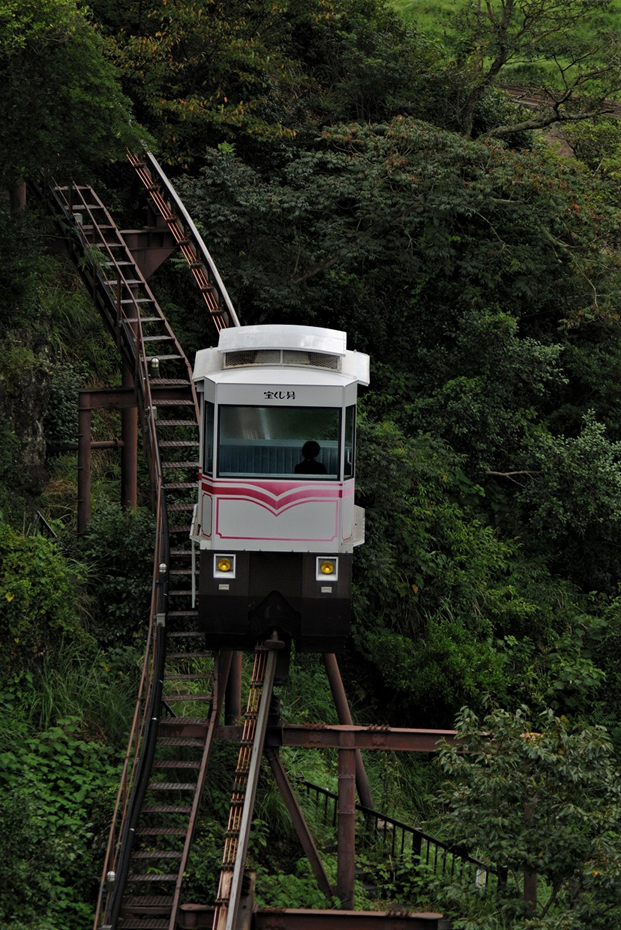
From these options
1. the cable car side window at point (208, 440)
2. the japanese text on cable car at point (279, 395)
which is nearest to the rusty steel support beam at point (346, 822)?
the cable car side window at point (208, 440)

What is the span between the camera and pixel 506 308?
2766 cm

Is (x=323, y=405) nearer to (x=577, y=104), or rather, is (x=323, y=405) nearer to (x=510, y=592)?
(x=510, y=592)

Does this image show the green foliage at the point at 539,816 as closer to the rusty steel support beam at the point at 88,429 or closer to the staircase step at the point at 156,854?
the staircase step at the point at 156,854

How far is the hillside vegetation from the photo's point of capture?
16.4 m

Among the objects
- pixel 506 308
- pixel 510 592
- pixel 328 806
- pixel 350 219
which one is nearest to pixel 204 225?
pixel 350 219

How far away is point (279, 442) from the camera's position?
13375 mm

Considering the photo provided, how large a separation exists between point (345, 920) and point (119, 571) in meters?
7.31

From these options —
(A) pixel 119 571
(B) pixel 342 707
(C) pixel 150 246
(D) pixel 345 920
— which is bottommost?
(D) pixel 345 920

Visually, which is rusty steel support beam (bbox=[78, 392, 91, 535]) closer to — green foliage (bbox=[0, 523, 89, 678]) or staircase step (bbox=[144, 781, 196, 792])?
green foliage (bbox=[0, 523, 89, 678])

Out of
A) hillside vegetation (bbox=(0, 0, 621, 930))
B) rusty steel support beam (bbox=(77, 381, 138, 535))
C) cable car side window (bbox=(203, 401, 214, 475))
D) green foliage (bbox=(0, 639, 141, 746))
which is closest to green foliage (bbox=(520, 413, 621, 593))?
hillside vegetation (bbox=(0, 0, 621, 930))

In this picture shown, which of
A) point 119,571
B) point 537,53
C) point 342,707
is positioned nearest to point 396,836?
point 342,707

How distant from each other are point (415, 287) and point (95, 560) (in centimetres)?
1203

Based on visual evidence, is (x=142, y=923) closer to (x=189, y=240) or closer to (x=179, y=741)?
(x=179, y=741)

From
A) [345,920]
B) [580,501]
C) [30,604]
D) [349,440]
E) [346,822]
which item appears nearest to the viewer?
[345,920]
